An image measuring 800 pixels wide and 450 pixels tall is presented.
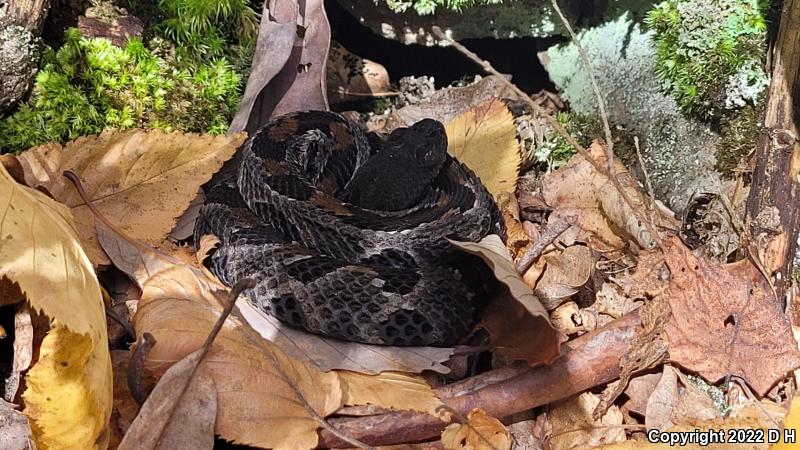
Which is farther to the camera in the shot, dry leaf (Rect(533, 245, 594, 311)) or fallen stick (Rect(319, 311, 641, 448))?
dry leaf (Rect(533, 245, 594, 311))

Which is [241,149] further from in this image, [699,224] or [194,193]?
[699,224]

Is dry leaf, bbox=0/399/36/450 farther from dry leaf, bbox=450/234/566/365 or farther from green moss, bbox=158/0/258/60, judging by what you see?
green moss, bbox=158/0/258/60

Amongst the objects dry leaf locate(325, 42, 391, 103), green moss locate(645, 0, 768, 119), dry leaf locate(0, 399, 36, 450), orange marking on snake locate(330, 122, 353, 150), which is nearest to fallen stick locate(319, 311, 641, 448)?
dry leaf locate(0, 399, 36, 450)

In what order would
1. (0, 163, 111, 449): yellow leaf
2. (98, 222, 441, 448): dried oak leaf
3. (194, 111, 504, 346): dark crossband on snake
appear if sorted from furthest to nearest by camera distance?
1. (194, 111, 504, 346): dark crossband on snake
2. (98, 222, 441, 448): dried oak leaf
3. (0, 163, 111, 449): yellow leaf

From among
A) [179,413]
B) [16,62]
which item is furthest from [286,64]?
[179,413]

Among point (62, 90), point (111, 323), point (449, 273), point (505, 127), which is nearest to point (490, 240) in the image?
point (449, 273)

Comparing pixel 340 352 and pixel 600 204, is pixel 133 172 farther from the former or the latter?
pixel 600 204

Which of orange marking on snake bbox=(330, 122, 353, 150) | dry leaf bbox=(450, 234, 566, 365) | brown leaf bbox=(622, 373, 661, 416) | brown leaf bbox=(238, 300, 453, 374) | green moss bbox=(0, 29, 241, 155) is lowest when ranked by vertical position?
brown leaf bbox=(622, 373, 661, 416)

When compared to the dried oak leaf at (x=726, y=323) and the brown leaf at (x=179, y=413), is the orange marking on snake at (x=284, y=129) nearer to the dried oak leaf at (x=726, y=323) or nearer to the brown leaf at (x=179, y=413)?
the brown leaf at (x=179, y=413)
